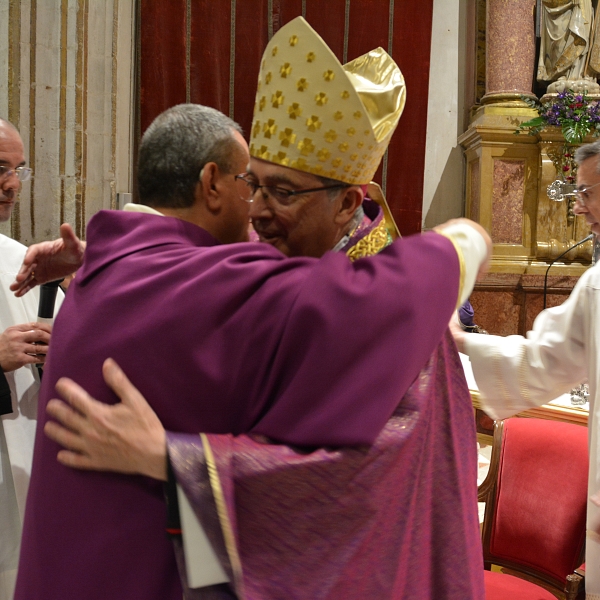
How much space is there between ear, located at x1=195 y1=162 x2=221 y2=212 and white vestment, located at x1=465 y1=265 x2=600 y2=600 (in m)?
0.92

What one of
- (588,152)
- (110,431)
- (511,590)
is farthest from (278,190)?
(588,152)

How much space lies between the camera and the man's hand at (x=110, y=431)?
3.17ft

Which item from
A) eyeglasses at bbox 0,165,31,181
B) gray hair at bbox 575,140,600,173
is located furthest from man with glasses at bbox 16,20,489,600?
gray hair at bbox 575,140,600,173

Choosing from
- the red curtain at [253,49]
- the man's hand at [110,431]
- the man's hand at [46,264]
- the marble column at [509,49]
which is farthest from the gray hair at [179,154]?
the marble column at [509,49]

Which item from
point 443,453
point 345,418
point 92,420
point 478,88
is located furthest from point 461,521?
point 478,88

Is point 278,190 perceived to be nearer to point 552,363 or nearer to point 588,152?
point 552,363

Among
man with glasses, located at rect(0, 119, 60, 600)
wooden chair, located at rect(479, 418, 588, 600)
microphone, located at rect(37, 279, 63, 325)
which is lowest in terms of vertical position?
wooden chair, located at rect(479, 418, 588, 600)

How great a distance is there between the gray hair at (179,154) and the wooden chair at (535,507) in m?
1.63

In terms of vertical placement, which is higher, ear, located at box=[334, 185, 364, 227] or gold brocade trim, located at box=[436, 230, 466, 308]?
ear, located at box=[334, 185, 364, 227]

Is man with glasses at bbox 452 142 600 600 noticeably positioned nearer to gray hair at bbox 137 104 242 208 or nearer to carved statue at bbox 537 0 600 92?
gray hair at bbox 137 104 242 208

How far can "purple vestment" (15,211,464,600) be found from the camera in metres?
0.94

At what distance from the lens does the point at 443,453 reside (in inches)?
47.0

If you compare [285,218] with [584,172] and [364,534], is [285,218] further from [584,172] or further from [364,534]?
[584,172]

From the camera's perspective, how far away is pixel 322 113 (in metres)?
1.26
